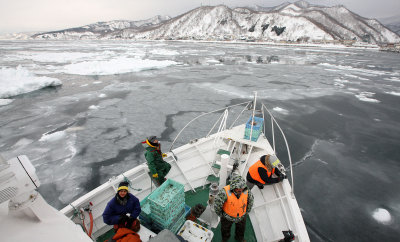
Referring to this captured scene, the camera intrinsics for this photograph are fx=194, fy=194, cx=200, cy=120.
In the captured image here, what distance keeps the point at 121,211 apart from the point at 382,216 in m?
6.47

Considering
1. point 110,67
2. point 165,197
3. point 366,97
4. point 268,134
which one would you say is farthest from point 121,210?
point 110,67

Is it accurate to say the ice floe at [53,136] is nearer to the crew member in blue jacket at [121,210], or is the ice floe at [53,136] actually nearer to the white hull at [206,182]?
the white hull at [206,182]

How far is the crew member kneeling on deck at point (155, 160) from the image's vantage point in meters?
4.16

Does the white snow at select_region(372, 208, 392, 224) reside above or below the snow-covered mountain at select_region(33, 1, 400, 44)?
below

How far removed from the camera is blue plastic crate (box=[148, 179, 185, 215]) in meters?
3.09

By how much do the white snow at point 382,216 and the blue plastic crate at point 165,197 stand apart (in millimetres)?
5370

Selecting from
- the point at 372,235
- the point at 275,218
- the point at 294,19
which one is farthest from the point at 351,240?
the point at 294,19

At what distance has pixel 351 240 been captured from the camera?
4.50 meters

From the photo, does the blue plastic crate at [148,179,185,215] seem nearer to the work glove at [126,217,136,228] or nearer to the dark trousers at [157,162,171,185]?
the work glove at [126,217,136,228]

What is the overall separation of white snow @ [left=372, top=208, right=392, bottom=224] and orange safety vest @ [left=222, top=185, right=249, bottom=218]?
4528mm

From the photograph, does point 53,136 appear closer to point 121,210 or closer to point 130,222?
point 121,210

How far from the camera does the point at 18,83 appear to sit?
1592 centimetres

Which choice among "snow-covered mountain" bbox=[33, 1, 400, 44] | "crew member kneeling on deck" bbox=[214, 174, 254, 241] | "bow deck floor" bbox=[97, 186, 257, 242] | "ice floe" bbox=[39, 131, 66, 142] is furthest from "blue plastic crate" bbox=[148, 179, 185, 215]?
"snow-covered mountain" bbox=[33, 1, 400, 44]

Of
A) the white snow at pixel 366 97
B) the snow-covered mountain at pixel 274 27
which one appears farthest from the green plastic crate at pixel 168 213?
the snow-covered mountain at pixel 274 27
